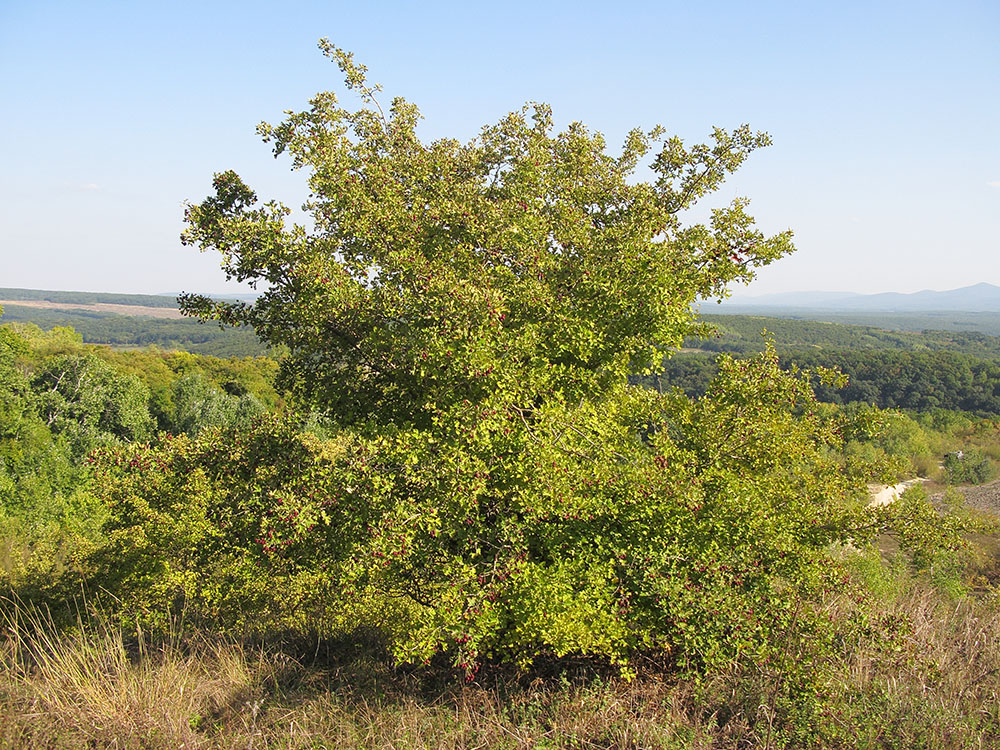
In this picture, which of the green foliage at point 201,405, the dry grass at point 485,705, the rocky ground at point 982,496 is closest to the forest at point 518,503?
the dry grass at point 485,705

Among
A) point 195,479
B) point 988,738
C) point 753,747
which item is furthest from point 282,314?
point 988,738

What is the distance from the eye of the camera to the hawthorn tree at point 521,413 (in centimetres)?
531

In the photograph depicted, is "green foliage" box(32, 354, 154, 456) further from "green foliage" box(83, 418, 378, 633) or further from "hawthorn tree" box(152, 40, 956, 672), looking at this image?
"hawthorn tree" box(152, 40, 956, 672)

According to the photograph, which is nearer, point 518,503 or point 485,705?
point 518,503

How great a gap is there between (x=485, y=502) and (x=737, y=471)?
8.61ft

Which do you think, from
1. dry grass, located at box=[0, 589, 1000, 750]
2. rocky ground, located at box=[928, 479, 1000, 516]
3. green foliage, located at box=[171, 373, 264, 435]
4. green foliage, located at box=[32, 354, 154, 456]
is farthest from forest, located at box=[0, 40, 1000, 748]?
rocky ground, located at box=[928, 479, 1000, 516]

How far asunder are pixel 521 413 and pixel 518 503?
833mm

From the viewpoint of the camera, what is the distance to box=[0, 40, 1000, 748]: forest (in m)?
5.33

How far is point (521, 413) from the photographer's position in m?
5.45

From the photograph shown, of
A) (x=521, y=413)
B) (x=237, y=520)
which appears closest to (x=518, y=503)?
(x=521, y=413)

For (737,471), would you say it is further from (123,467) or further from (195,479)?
(123,467)

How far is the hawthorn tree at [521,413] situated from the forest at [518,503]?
0.13 feet

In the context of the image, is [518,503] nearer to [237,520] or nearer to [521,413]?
[521,413]

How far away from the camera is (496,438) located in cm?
529
